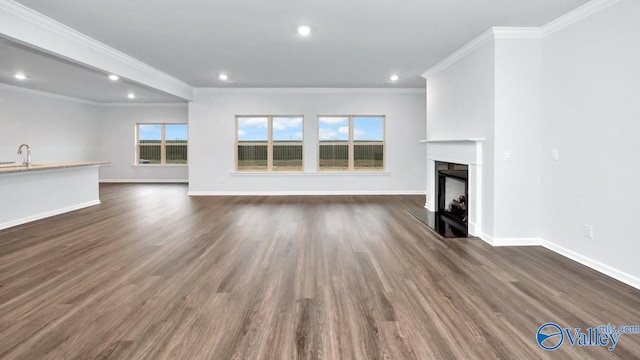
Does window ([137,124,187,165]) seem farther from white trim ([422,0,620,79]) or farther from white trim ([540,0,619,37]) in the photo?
white trim ([540,0,619,37])

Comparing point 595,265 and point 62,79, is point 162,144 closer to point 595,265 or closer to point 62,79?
point 62,79

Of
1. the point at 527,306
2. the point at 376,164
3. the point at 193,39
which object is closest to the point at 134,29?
the point at 193,39

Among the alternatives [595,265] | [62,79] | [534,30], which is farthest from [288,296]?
[62,79]

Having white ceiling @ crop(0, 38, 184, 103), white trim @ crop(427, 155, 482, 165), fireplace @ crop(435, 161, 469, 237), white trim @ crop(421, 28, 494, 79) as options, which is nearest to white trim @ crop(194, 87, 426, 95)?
white ceiling @ crop(0, 38, 184, 103)

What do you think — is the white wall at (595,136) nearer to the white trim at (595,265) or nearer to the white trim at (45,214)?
the white trim at (595,265)

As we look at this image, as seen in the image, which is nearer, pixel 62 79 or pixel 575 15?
pixel 575 15

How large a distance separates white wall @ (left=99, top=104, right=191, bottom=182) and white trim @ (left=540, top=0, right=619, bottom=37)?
404 inches

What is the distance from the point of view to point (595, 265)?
10.9ft

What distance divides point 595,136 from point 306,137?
6.19m

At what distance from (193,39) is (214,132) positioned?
4.08 m

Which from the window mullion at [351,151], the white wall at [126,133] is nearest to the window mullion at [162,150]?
the white wall at [126,133]

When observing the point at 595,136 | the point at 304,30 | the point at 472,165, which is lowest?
the point at 472,165

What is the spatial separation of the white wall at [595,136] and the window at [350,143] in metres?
4.88

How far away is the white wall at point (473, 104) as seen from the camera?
4312mm
